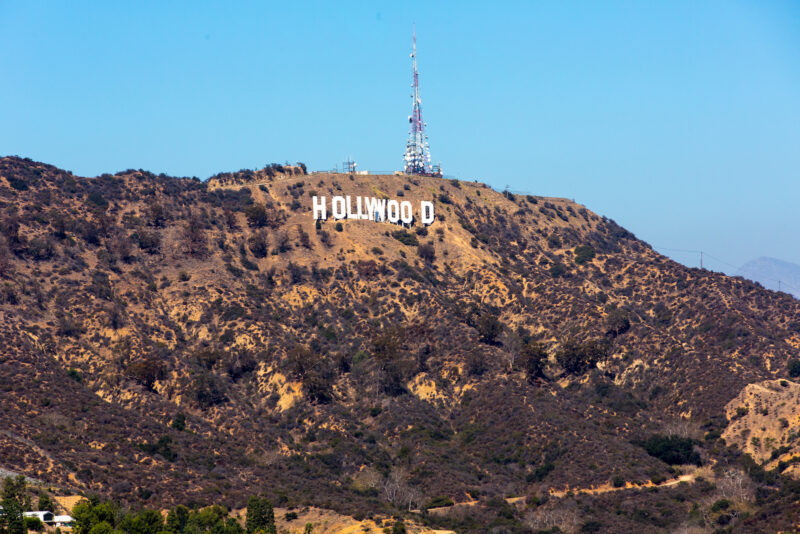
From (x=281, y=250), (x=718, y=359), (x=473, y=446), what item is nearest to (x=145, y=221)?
(x=281, y=250)

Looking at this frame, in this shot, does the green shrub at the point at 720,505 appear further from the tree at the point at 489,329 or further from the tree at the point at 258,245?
the tree at the point at 258,245

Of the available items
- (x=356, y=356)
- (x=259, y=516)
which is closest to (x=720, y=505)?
(x=259, y=516)

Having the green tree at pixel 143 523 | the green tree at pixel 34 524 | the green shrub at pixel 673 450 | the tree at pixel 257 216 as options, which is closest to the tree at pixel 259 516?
the green tree at pixel 143 523

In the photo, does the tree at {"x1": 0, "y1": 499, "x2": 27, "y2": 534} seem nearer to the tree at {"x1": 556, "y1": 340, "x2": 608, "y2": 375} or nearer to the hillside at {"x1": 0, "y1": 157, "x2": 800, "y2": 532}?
the hillside at {"x1": 0, "y1": 157, "x2": 800, "y2": 532}

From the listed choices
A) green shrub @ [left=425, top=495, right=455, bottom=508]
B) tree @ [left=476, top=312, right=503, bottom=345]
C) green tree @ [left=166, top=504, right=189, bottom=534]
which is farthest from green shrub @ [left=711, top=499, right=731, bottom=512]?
green tree @ [left=166, top=504, right=189, bottom=534]

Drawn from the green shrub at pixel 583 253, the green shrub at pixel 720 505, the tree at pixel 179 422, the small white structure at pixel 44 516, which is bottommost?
the green shrub at pixel 720 505
